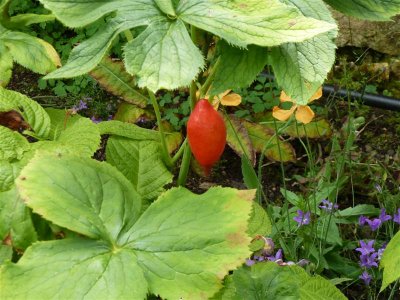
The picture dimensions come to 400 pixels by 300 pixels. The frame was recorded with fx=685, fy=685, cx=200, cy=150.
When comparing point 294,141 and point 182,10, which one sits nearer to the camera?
point 182,10

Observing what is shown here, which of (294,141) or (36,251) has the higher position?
(36,251)

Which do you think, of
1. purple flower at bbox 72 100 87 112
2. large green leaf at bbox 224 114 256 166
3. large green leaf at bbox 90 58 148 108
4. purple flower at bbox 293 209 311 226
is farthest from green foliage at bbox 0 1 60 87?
purple flower at bbox 72 100 87 112

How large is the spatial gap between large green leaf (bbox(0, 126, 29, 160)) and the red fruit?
0.86 feet

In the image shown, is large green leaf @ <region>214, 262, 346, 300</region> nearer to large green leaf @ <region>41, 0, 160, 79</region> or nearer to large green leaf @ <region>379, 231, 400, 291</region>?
large green leaf @ <region>379, 231, 400, 291</region>

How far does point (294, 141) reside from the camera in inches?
107

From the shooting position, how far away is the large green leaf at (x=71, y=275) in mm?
823

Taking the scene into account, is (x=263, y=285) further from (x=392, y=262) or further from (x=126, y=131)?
(x=126, y=131)

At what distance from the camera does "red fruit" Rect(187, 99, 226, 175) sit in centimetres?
101

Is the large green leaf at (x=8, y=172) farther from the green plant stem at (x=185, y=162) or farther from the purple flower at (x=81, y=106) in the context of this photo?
the purple flower at (x=81, y=106)

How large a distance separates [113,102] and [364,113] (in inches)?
44.5

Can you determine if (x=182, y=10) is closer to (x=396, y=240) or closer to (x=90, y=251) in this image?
(x=90, y=251)

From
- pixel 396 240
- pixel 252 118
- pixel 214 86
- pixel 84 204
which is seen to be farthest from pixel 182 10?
pixel 252 118

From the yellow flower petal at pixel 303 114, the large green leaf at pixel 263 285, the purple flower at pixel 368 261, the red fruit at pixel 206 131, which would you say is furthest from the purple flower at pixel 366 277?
the red fruit at pixel 206 131

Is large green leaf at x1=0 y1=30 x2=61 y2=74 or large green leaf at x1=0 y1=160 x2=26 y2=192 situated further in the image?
large green leaf at x1=0 y1=30 x2=61 y2=74
